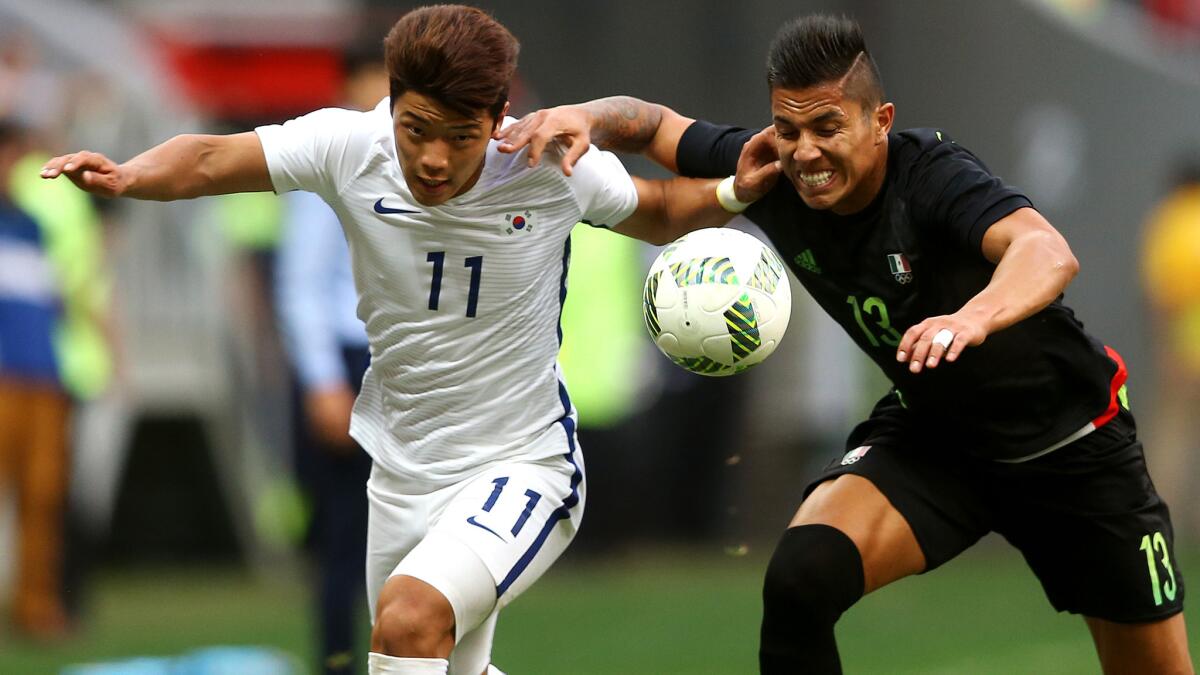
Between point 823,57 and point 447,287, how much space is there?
1.26 metres

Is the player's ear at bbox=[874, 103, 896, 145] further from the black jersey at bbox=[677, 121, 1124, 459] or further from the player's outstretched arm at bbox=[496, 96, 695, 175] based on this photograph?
the player's outstretched arm at bbox=[496, 96, 695, 175]

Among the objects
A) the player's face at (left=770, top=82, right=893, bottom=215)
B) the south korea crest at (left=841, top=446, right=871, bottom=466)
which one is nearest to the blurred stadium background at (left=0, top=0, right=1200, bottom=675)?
the south korea crest at (left=841, top=446, right=871, bottom=466)

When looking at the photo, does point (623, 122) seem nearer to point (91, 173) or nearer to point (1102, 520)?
point (91, 173)

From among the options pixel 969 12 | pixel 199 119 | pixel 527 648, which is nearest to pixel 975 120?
pixel 969 12

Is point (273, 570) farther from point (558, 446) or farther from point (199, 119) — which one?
point (558, 446)

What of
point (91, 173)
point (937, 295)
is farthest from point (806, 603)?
point (91, 173)

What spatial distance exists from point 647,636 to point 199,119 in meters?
5.62

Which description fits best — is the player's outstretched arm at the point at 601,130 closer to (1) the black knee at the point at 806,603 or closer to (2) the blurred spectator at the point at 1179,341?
(1) the black knee at the point at 806,603

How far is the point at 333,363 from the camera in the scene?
761 cm

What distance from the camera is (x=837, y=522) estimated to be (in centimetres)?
546

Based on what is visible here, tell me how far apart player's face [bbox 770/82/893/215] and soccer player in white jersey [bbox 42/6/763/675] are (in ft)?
1.62

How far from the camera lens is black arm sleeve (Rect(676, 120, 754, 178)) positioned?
18.7 ft

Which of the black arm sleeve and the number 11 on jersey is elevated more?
the black arm sleeve

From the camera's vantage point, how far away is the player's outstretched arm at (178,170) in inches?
195
